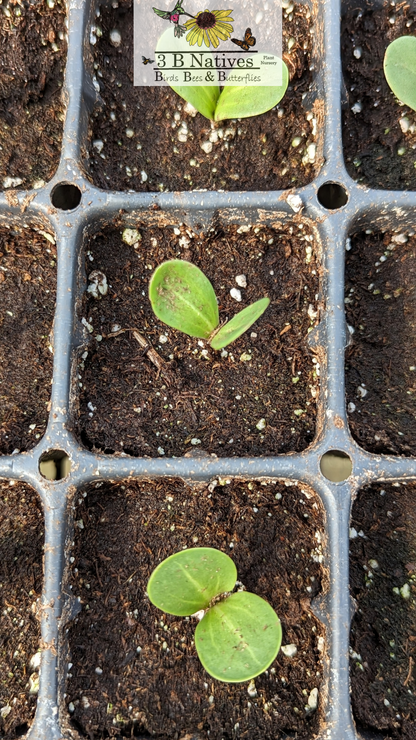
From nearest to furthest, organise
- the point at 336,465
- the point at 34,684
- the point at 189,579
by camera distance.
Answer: the point at 189,579, the point at 34,684, the point at 336,465

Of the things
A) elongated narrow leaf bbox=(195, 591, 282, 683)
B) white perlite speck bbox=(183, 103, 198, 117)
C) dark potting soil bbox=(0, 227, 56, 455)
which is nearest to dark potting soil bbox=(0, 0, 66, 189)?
dark potting soil bbox=(0, 227, 56, 455)

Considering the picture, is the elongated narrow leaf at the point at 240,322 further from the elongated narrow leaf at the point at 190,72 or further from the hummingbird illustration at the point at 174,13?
the hummingbird illustration at the point at 174,13

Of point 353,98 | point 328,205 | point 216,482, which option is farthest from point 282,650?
point 353,98

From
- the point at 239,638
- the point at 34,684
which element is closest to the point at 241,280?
the point at 239,638

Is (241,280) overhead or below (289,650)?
overhead

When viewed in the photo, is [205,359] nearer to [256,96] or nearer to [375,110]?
[256,96]

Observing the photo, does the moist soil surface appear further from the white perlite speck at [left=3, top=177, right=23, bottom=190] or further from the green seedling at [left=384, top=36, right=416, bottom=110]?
the green seedling at [left=384, top=36, right=416, bottom=110]
